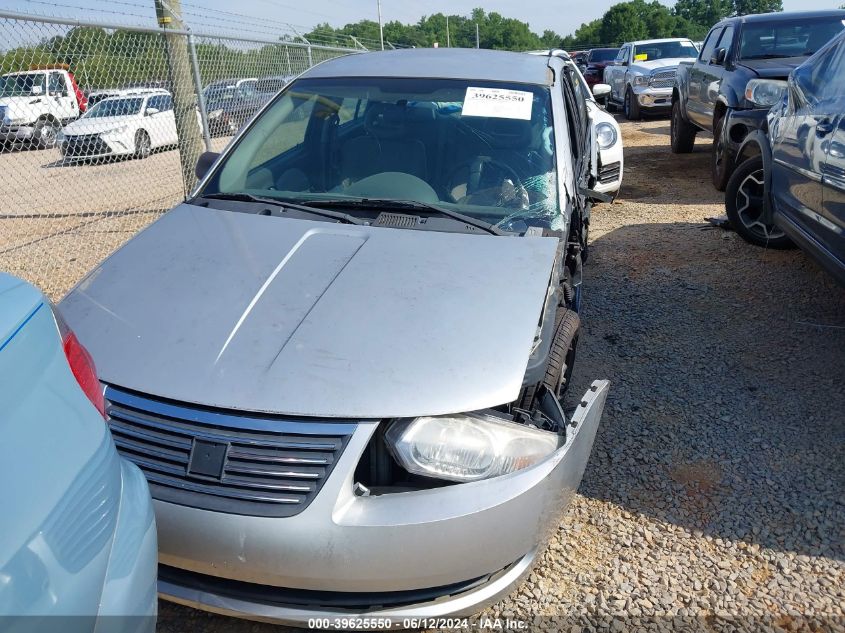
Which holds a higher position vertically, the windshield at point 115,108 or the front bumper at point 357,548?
the windshield at point 115,108

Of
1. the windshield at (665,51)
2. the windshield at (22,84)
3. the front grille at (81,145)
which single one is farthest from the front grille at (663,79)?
the windshield at (22,84)

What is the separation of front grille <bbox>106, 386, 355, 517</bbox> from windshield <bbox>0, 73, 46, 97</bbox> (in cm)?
492

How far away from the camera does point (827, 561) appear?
102 inches

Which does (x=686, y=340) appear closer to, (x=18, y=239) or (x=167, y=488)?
(x=167, y=488)

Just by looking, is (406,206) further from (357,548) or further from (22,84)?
(22,84)

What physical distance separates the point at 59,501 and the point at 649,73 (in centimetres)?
1509

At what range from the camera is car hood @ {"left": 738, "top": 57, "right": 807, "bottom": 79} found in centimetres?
715

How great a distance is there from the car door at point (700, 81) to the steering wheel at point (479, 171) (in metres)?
6.37

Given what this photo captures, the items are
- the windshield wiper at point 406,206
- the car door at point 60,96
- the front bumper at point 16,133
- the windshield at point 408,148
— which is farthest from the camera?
the car door at point 60,96

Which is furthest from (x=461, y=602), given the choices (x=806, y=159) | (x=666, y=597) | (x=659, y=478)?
(x=806, y=159)

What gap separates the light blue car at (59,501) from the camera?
3.88 feet

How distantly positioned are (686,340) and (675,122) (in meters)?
7.46

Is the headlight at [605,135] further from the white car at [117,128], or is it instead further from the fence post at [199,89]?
the white car at [117,128]

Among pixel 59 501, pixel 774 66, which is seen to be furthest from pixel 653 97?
pixel 59 501
